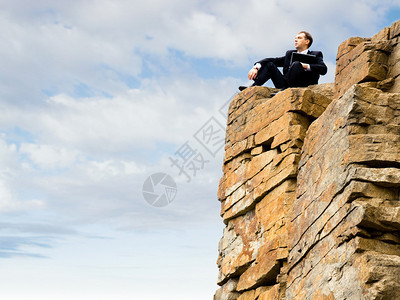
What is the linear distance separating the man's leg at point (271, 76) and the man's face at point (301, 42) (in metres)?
0.77

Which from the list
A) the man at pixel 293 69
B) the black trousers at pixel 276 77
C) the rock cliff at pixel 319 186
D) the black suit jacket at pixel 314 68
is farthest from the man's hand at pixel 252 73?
the black suit jacket at pixel 314 68

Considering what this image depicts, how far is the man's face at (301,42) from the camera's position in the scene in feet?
38.1

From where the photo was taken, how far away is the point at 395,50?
878cm

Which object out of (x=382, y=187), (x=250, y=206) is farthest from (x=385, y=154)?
(x=250, y=206)

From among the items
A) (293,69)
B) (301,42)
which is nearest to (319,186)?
(293,69)

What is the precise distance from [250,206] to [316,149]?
107 inches

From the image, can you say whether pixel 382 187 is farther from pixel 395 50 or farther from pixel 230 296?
pixel 230 296

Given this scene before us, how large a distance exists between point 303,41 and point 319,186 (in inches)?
172

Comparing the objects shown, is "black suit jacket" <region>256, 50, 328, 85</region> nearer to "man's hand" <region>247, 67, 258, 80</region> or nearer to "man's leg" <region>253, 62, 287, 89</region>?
"man's leg" <region>253, 62, 287, 89</region>

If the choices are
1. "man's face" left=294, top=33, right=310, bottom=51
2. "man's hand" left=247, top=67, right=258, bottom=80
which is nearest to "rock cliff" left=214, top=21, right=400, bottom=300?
"man's hand" left=247, top=67, right=258, bottom=80

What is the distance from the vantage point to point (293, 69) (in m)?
11.3

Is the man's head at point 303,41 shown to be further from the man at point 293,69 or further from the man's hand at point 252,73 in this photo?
the man's hand at point 252,73

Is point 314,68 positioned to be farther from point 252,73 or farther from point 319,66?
point 252,73

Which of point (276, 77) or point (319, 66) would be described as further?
point (276, 77)
